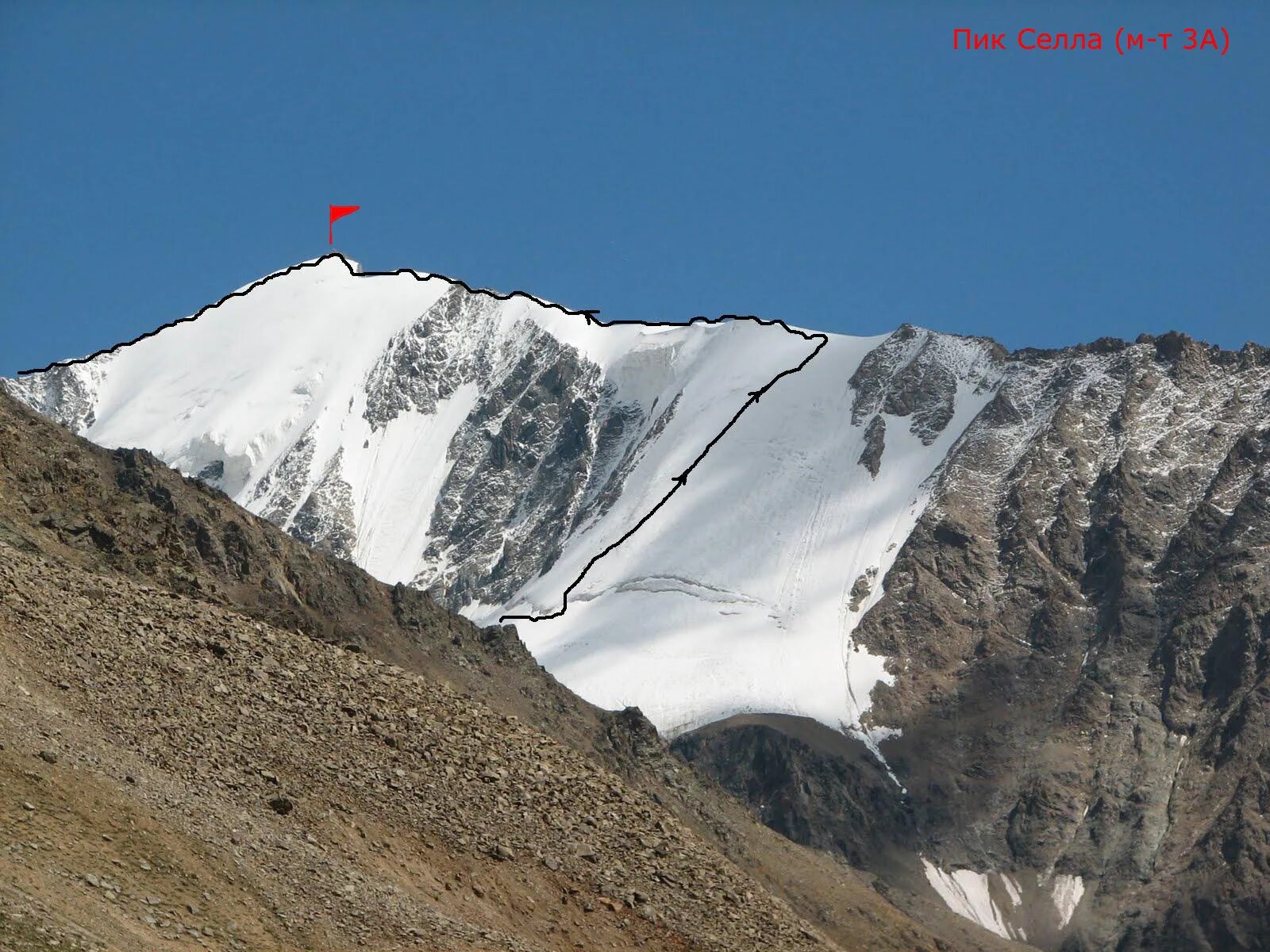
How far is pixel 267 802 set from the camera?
41.4 metres

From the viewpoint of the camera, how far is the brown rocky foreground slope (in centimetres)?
3559

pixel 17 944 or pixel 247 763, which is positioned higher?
pixel 247 763

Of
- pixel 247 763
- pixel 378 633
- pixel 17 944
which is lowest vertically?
pixel 17 944

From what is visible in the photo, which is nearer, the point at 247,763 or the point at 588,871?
the point at 247,763

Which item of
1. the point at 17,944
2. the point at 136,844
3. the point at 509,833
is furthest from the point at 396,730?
the point at 17,944

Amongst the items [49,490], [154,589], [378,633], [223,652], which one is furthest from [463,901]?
[378,633]

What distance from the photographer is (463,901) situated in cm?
4222

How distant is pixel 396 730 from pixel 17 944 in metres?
16.9

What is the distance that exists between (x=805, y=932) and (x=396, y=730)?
35.3ft

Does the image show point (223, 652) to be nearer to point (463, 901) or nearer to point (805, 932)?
point (463, 901)

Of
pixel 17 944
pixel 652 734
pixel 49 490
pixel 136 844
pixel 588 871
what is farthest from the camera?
pixel 652 734

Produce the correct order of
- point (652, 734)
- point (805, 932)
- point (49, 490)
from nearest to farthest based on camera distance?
point (805, 932) → point (49, 490) → point (652, 734)

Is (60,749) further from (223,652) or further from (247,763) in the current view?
(223,652)

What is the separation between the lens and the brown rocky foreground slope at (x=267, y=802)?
117 feet
